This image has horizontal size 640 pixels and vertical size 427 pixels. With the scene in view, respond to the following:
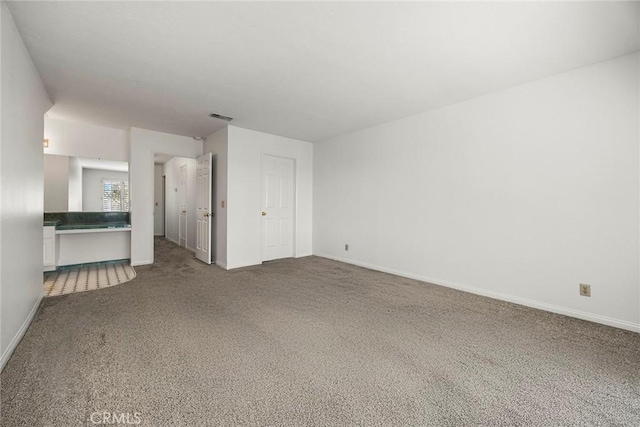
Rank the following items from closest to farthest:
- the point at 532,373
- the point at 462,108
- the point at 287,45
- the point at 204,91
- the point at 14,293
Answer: the point at 532,373 → the point at 14,293 → the point at 287,45 → the point at 204,91 → the point at 462,108

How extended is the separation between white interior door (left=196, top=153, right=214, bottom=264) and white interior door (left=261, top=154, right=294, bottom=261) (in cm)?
100

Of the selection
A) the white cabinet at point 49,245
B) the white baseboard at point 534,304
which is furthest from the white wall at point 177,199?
the white baseboard at point 534,304

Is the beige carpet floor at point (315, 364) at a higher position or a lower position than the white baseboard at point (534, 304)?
lower

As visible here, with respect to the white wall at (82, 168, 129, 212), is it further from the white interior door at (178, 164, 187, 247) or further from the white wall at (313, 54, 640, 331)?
the white wall at (313, 54, 640, 331)

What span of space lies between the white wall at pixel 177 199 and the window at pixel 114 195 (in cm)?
142

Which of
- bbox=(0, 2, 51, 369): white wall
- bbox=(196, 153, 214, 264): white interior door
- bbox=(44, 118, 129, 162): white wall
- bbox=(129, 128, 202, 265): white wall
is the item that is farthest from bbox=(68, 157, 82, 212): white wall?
bbox=(0, 2, 51, 369): white wall

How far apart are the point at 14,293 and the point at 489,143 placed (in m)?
4.91

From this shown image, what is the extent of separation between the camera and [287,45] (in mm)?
2266

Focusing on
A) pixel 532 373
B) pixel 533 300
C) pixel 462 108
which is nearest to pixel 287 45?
pixel 462 108

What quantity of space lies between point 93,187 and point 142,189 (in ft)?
2.61

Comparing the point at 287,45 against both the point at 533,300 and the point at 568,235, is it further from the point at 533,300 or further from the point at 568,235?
the point at 533,300

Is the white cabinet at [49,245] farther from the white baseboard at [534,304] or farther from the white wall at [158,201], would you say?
the white baseboard at [534,304]

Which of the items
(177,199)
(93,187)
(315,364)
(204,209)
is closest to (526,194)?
(315,364)

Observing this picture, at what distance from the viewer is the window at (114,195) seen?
4.77 meters
